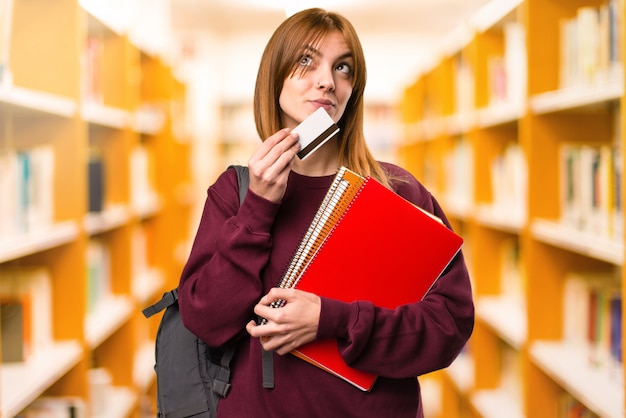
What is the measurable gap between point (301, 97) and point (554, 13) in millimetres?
1509

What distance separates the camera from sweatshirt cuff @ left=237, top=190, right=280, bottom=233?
1.16m

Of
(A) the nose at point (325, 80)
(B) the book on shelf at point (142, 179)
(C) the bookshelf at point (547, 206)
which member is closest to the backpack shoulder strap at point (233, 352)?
(A) the nose at point (325, 80)

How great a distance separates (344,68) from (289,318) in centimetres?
47

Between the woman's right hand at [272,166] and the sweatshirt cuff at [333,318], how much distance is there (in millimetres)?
199

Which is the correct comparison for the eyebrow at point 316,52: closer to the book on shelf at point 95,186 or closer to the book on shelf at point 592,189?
the book on shelf at point 592,189

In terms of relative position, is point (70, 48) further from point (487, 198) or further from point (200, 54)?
point (200, 54)

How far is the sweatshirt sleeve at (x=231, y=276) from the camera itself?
3.80 ft

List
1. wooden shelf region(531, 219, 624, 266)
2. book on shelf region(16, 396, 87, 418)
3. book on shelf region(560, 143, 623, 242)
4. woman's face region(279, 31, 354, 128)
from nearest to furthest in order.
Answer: woman's face region(279, 31, 354, 128)
wooden shelf region(531, 219, 624, 266)
book on shelf region(560, 143, 623, 242)
book on shelf region(16, 396, 87, 418)

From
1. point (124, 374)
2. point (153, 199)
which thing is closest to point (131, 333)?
point (124, 374)

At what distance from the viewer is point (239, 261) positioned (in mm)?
1154

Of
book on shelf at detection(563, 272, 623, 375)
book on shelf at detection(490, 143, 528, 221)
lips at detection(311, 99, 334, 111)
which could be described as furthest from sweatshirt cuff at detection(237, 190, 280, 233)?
book on shelf at detection(490, 143, 528, 221)

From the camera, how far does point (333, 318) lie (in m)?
1.14

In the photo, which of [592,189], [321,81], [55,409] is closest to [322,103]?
[321,81]

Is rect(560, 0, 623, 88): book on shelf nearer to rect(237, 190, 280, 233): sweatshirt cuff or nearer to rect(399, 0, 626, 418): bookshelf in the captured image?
rect(399, 0, 626, 418): bookshelf
